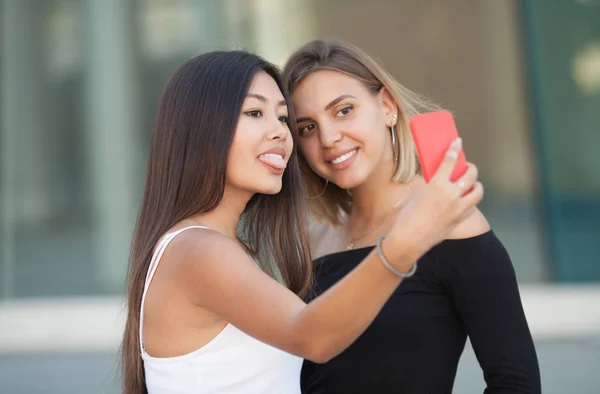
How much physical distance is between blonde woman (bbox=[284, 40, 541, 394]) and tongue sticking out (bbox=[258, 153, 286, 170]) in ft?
1.10

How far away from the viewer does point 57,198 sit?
7598 mm

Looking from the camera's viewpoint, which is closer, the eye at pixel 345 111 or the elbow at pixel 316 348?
the elbow at pixel 316 348

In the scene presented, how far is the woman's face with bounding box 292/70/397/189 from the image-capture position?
2.60 meters

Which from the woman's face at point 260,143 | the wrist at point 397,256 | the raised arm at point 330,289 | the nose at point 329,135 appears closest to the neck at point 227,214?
the woman's face at point 260,143

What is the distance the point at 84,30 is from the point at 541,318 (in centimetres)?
505

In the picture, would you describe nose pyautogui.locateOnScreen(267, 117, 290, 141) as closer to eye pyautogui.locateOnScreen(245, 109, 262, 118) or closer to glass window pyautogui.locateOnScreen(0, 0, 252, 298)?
eye pyautogui.locateOnScreen(245, 109, 262, 118)

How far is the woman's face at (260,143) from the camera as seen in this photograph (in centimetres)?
218

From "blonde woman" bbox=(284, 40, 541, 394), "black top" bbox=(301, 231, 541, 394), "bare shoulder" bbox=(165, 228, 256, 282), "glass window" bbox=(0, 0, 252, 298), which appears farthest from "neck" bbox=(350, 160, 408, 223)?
"glass window" bbox=(0, 0, 252, 298)

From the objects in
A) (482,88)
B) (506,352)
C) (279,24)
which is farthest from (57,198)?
(506,352)

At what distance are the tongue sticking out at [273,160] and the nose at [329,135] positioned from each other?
323mm

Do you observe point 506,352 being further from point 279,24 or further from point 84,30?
point 84,30

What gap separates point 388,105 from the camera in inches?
108

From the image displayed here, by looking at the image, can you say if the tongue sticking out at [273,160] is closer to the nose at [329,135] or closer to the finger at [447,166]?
the nose at [329,135]

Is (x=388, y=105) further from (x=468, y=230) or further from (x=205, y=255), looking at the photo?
(x=205, y=255)
